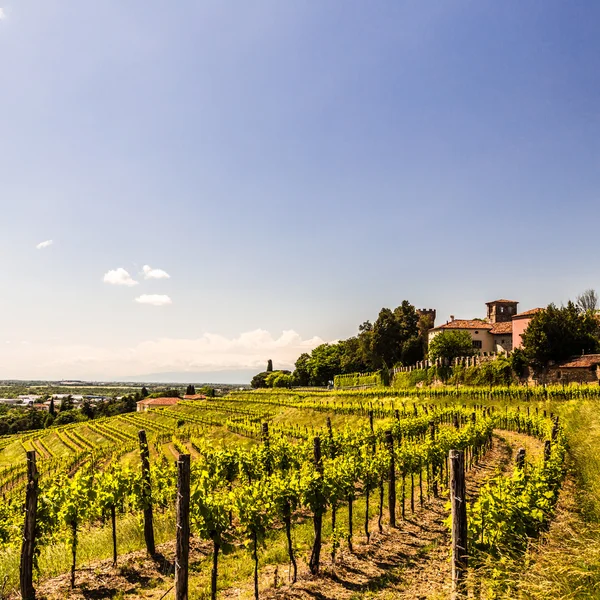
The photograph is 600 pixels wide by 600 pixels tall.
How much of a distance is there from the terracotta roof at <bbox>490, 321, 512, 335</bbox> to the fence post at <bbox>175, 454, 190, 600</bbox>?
200 ft

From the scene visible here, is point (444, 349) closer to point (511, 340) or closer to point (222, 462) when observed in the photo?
point (511, 340)

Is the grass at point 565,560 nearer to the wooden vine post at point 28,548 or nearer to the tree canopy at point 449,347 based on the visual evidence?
the wooden vine post at point 28,548

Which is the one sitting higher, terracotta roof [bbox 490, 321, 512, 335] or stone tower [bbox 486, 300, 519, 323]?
stone tower [bbox 486, 300, 519, 323]

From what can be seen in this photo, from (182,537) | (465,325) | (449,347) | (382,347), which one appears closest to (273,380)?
(382,347)

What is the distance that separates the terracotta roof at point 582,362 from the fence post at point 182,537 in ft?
134

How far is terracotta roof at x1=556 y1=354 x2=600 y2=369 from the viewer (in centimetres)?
3736

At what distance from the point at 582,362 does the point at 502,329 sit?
23425 millimetres

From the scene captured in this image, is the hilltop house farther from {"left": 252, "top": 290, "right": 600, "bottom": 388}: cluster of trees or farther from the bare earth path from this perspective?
the bare earth path

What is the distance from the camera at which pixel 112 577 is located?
959cm

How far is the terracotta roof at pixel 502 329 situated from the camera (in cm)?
6006

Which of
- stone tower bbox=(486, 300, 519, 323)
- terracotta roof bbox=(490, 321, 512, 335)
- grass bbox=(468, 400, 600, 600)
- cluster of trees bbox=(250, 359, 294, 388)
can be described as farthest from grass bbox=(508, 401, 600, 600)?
cluster of trees bbox=(250, 359, 294, 388)

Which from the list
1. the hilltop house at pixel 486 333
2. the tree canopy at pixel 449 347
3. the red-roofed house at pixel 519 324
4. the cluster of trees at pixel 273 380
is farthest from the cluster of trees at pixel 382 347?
the red-roofed house at pixel 519 324

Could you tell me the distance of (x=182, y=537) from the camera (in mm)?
6938

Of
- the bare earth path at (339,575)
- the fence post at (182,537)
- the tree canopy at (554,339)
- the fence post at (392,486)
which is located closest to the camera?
the fence post at (182,537)
